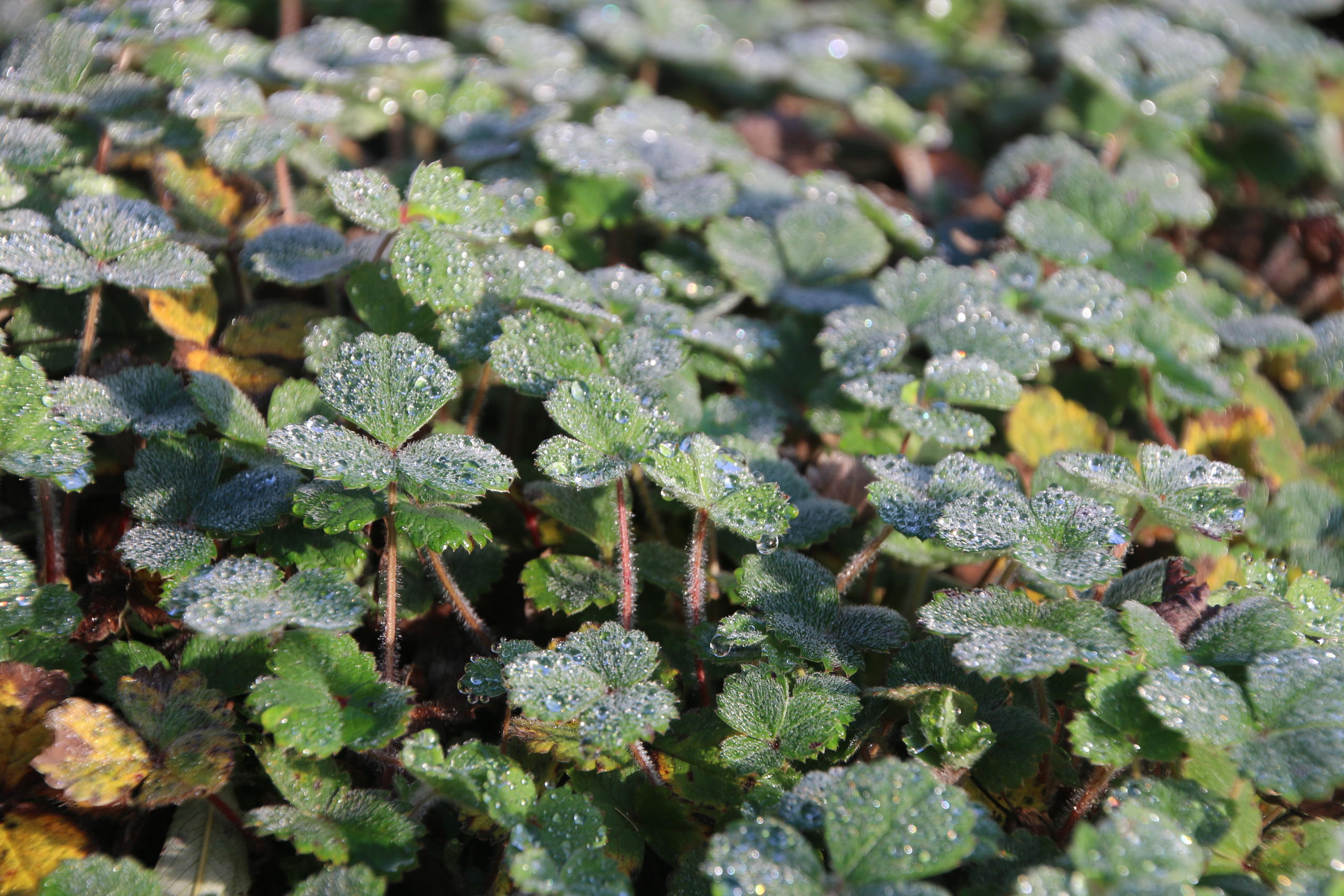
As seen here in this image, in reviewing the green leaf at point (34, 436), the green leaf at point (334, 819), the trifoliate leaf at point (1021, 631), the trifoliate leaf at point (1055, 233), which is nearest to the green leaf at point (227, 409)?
the green leaf at point (34, 436)

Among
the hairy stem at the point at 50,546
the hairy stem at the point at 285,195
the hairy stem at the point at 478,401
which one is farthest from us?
the hairy stem at the point at 285,195

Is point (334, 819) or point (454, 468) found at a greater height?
point (454, 468)

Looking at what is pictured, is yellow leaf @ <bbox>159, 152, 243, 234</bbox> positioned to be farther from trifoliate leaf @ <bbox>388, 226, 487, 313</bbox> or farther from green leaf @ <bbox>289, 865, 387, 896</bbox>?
green leaf @ <bbox>289, 865, 387, 896</bbox>

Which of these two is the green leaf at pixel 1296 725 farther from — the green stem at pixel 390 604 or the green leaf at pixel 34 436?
the green leaf at pixel 34 436

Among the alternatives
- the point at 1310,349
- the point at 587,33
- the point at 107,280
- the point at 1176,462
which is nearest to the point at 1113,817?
the point at 1176,462

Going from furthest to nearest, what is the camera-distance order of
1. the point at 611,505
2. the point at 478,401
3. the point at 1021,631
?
1. the point at 478,401
2. the point at 611,505
3. the point at 1021,631

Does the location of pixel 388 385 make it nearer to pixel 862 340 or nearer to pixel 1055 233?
pixel 862 340

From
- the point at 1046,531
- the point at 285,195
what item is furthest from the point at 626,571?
the point at 285,195
